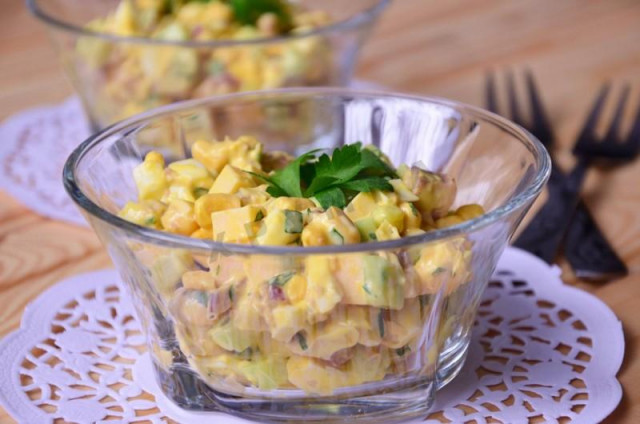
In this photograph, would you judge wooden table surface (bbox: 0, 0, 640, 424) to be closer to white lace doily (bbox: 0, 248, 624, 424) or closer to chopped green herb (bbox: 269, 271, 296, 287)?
white lace doily (bbox: 0, 248, 624, 424)

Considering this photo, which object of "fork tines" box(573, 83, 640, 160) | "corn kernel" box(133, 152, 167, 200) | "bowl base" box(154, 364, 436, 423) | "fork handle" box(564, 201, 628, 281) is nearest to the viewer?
"bowl base" box(154, 364, 436, 423)

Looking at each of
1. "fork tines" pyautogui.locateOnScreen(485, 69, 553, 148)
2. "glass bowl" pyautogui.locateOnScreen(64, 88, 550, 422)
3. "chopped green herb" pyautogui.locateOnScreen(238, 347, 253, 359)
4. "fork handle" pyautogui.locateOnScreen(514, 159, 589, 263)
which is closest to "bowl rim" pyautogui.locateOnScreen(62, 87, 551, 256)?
"glass bowl" pyautogui.locateOnScreen(64, 88, 550, 422)

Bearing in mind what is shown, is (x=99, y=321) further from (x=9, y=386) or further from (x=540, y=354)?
(x=540, y=354)

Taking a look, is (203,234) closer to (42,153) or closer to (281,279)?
(281,279)

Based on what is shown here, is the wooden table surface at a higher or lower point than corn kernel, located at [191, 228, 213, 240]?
lower

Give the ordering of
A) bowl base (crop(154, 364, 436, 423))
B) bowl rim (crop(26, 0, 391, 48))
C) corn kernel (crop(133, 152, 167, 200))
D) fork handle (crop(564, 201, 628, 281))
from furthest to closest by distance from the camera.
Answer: bowl rim (crop(26, 0, 391, 48)), fork handle (crop(564, 201, 628, 281)), corn kernel (crop(133, 152, 167, 200)), bowl base (crop(154, 364, 436, 423))

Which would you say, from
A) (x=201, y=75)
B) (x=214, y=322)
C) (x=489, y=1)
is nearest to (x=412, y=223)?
(x=214, y=322)
